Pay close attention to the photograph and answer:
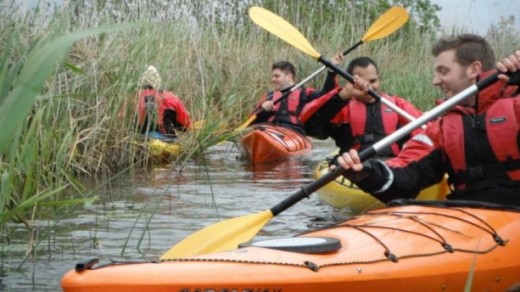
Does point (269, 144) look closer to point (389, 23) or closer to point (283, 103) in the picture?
point (283, 103)

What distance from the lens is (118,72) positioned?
23.7 ft

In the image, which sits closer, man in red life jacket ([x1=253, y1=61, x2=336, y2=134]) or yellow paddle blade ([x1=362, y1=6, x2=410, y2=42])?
yellow paddle blade ([x1=362, y1=6, x2=410, y2=42])

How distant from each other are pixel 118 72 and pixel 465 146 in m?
3.37

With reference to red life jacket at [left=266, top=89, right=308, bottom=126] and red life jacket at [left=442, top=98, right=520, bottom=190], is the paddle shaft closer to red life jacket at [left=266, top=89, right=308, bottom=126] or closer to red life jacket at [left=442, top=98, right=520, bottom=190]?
red life jacket at [left=442, top=98, right=520, bottom=190]

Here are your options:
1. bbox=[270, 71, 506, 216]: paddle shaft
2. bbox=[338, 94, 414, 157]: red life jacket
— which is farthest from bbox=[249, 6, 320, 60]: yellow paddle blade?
bbox=[270, 71, 506, 216]: paddle shaft

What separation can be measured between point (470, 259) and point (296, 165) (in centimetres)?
649

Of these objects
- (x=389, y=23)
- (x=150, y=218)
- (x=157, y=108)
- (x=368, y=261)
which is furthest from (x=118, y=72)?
(x=368, y=261)

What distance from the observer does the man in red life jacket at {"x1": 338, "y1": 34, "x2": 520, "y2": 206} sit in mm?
4301

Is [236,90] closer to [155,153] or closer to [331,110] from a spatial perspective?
[155,153]

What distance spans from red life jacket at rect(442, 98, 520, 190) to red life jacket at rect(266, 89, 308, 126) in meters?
6.76

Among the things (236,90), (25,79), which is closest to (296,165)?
(236,90)

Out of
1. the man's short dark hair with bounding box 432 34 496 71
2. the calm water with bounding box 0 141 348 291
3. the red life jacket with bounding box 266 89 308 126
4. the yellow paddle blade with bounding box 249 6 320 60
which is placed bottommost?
the calm water with bounding box 0 141 348 291

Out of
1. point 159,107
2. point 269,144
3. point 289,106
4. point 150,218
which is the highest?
point 159,107

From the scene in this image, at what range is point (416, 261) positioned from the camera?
365cm
